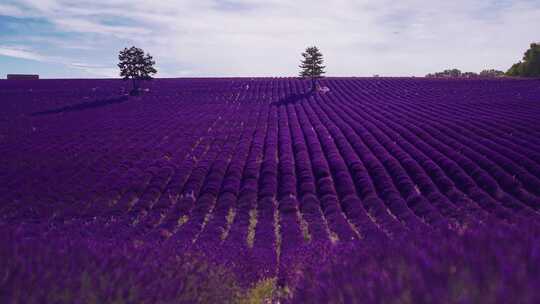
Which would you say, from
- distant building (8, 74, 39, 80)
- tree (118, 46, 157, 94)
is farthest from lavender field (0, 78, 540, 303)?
distant building (8, 74, 39, 80)

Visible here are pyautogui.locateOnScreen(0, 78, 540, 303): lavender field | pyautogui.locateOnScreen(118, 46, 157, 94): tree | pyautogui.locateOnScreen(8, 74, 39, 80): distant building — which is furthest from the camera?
pyautogui.locateOnScreen(8, 74, 39, 80): distant building

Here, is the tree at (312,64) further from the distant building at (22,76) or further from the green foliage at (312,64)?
the distant building at (22,76)

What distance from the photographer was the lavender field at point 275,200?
3.95 meters

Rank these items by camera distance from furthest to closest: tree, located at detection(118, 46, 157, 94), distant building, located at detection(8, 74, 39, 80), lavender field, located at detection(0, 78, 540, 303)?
distant building, located at detection(8, 74, 39, 80)
tree, located at detection(118, 46, 157, 94)
lavender field, located at detection(0, 78, 540, 303)

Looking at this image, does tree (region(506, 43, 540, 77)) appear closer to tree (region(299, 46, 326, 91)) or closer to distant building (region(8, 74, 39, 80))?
tree (region(299, 46, 326, 91))

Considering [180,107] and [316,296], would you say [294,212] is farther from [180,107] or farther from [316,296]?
[180,107]

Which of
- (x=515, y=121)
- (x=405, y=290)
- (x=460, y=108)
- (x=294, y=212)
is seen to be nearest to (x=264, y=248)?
(x=294, y=212)

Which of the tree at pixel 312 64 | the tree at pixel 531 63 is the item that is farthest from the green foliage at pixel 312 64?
the tree at pixel 531 63

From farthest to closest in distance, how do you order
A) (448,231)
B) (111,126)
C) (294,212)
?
(111,126), (294,212), (448,231)

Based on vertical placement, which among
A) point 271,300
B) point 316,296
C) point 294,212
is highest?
point 316,296

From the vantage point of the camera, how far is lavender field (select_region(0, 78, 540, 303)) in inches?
155

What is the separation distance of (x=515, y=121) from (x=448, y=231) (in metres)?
25.6

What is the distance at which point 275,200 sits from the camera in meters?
16.4

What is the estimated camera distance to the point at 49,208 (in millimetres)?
15586
